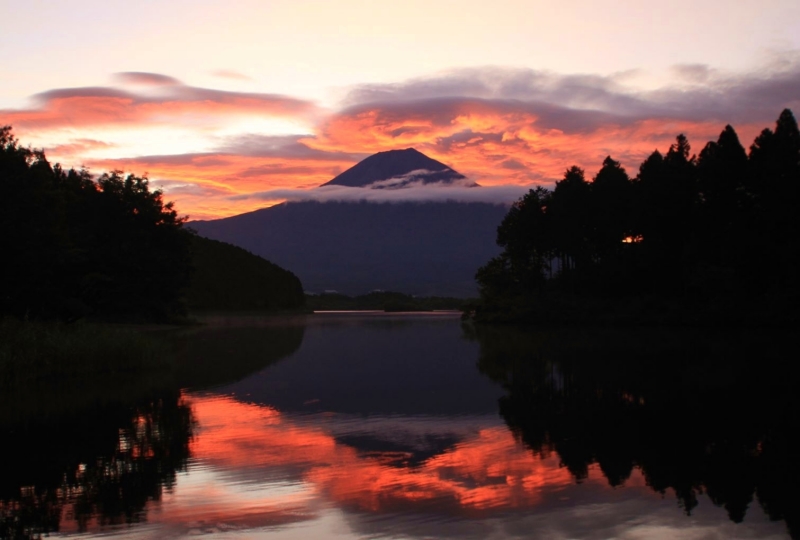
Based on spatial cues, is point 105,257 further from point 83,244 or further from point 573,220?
point 573,220

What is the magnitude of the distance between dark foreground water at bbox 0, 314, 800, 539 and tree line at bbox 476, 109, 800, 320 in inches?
1213

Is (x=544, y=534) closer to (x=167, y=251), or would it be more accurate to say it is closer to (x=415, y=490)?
(x=415, y=490)

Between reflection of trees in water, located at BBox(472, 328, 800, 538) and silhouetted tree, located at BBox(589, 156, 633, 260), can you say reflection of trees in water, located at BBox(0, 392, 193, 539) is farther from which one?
silhouetted tree, located at BBox(589, 156, 633, 260)

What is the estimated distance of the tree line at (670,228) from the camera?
51.0m

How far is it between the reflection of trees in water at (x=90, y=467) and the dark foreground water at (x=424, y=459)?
0.13ft

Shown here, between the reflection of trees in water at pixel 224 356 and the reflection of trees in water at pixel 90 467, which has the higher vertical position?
the reflection of trees in water at pixel 90 467

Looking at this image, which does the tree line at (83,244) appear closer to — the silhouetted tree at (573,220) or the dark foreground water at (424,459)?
the dark foreground water at (424,459)

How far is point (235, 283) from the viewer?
123 metres

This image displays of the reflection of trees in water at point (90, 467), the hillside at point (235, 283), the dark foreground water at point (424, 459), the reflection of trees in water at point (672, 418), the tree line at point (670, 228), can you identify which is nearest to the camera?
the dark foreground water at point (424, 459)

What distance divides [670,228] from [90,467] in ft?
174

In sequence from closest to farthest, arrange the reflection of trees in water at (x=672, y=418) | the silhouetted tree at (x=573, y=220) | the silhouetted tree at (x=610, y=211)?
1. the reflection of trees in water at (x=672, y=418)
2. the silhouetted tree at (x=610, y=211)
3. the silhouetted tree at (x=573, y=220)

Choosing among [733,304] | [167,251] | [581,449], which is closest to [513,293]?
[733,304]

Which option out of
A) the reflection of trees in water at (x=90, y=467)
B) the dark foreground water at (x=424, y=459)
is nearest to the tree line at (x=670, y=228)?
the dark foreground water at (x=424, y=459)

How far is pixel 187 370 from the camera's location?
2594cm
